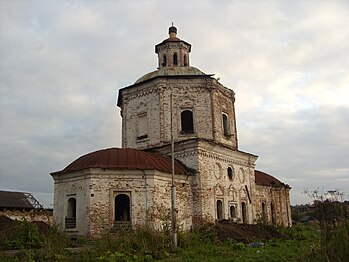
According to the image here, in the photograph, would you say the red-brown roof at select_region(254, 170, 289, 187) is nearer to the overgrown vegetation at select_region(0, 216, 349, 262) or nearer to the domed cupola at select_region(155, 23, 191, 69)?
the domed cupola at select_region(155, 23, 191, 69)

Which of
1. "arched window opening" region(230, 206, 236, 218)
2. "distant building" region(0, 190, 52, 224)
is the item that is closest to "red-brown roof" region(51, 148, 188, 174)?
"arched window opening" region(230, 206, 236, 218)

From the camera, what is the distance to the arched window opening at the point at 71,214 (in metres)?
18.7

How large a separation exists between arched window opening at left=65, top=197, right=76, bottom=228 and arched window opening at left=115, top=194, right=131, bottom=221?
2.09 metres

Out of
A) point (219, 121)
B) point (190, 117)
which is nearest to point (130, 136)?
point (190, 117)

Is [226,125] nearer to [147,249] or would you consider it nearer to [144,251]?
[147,249]

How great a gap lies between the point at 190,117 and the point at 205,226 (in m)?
6.76

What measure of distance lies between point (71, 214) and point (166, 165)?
5407 mm

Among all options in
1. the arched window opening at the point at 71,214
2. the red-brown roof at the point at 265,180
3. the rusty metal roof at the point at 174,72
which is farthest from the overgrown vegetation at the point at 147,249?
the red-brown roof at the point at 265,180

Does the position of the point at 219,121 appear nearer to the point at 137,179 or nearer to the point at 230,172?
the point at 230,172

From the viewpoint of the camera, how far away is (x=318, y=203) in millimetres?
10273

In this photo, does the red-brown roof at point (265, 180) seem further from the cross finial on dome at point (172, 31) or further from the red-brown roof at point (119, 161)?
the cross finial on dome at point (172, 31)

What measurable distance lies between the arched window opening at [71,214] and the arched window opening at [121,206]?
209cm

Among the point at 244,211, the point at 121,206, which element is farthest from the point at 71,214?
the point at 244,211

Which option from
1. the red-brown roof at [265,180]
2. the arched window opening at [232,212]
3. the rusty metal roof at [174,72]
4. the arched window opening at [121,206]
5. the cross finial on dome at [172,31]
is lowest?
the arched window opening at [232,212]
